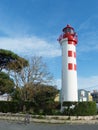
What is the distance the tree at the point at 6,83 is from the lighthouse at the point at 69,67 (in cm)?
741

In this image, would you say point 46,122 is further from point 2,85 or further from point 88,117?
point 2,85

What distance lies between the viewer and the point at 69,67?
3247 cm

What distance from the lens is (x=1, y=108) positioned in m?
34.1

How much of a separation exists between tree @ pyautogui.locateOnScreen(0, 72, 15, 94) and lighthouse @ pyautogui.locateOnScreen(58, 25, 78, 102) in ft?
24.3

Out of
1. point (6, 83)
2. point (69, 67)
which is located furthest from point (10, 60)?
point (69, 67)

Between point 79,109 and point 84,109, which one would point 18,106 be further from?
point 84,109

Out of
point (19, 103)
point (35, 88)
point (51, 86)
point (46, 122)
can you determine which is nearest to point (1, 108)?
point (19, 103)

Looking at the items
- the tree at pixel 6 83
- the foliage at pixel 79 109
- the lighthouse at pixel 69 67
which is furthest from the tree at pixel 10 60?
the foliage at pixel 79 109

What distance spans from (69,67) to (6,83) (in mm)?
8842

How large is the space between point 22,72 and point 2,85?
126 inches

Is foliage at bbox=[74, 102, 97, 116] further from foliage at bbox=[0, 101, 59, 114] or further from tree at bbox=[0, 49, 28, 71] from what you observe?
tree at bbox=[0, 49, 28, 71]

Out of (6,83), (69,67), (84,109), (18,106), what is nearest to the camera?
(84,109)

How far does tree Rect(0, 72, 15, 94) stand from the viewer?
35362 millimetres

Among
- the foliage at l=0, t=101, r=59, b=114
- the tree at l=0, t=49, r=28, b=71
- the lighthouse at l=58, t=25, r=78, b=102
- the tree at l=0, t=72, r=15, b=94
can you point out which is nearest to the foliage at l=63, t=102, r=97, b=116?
the lighthouse at l=58, t=25, r=78, b=102
